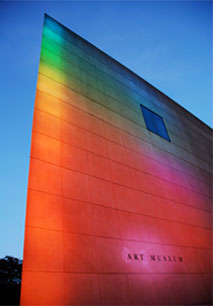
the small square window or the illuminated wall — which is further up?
the small square window

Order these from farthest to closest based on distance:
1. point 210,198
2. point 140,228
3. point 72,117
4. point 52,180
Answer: point 210,198, point 72,117, point 140,228, point 52,180

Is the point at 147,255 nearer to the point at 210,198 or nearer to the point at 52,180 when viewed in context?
the point at 52,180

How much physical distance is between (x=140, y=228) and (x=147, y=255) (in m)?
0.89

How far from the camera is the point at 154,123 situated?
1239cm

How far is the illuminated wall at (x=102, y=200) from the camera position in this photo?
468 cm

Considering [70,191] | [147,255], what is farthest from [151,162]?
[70,191]

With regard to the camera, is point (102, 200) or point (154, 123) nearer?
point (102, 200)

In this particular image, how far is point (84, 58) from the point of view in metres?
10.9

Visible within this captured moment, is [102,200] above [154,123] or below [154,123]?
below

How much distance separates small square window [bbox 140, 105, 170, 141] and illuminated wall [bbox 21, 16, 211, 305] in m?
0.56

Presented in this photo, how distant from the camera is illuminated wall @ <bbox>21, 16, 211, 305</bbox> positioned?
15.3 ft

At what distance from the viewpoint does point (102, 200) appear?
6441 millimetres

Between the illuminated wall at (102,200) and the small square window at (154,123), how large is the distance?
0.56 meters

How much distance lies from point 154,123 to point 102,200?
306 inches
